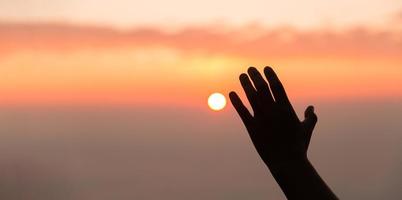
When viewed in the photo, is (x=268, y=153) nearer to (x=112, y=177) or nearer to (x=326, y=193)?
(x=326, y=193)

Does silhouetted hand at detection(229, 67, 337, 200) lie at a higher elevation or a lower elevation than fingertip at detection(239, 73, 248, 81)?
lower

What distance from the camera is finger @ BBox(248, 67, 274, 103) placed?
68 cm

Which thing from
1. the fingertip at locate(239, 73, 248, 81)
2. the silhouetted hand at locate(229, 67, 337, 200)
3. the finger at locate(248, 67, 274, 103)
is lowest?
the silhouetted hand at locate(229, 67, 337, 200)

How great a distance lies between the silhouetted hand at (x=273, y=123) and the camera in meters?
0.70

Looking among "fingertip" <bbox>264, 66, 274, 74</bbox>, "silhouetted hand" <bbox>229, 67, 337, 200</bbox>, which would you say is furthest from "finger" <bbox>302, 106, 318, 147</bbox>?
"fingertip" <bbox>264, 66, 274, 74</bbox>

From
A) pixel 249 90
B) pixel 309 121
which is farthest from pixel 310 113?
pixel 249 90

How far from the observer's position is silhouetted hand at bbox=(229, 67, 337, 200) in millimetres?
678

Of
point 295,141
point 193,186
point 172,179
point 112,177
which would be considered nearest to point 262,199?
point 193,186

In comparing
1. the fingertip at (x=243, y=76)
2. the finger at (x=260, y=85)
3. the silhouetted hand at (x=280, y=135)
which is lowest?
the silhouetted hand at (x=280, y=135)

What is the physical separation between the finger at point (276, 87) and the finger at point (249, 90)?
22 mm

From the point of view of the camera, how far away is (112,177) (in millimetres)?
16391

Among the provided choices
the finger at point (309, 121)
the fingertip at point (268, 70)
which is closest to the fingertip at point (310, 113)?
the finger at point (309, 121)

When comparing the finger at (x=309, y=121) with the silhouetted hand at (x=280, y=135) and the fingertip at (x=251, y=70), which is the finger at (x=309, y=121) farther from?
the fingertip at (x=251, y=70)

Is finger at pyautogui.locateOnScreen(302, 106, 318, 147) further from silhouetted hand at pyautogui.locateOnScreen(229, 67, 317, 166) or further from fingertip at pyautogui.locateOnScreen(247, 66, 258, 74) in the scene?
fingertip at pyautogui.locateOnScreen(247, 66, 258, 74)
